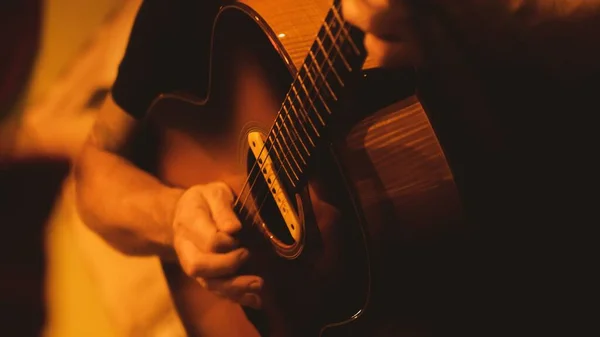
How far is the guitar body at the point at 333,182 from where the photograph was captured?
600mm

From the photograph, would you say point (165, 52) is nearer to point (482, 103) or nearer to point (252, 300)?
point (252, 300)

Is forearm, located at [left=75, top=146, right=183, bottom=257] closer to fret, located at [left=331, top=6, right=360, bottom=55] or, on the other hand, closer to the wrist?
the wrist

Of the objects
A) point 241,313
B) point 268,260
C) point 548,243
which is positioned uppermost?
point 548,243

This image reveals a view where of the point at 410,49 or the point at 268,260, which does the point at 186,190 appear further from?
the point at 410,49

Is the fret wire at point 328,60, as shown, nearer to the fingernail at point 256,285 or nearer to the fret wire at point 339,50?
the fret wire at point 339,50

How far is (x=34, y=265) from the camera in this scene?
149 centimetres

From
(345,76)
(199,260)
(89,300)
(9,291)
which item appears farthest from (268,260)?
(89,300)

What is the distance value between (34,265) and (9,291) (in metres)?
0.17

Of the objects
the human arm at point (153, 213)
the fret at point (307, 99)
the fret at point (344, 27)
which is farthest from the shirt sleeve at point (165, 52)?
the fret at point (344, 27)

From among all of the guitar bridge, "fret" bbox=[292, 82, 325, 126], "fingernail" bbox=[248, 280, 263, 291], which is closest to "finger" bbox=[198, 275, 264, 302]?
"fingernail" bbox=[248, 280, 263, 291]

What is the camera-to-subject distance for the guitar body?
0.60 metres

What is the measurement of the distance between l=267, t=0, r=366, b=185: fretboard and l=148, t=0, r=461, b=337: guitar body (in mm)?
21

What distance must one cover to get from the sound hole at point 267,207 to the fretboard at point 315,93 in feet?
0.22

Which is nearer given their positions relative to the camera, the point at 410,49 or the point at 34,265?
the point at 410,49
